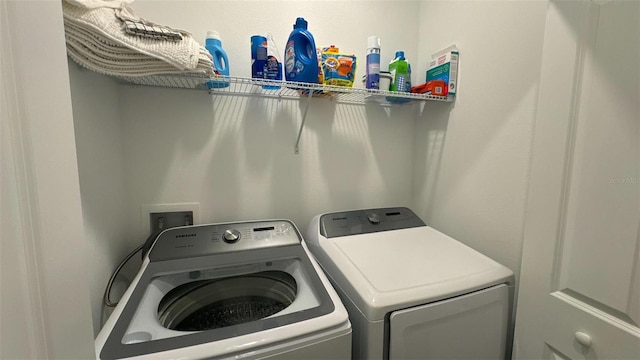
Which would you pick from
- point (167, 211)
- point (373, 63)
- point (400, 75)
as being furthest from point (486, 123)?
point (167, 211)

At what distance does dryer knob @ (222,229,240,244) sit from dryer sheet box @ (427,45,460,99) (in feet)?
4.41

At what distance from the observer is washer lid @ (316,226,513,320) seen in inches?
34.6

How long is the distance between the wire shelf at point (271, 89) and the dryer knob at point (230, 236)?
27.4 inches

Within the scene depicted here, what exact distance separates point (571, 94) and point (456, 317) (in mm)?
822

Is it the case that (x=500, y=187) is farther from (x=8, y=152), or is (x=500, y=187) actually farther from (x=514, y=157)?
(x=8, y=152)

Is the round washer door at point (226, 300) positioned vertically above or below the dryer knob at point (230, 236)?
below

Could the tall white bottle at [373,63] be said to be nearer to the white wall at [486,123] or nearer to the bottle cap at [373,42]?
the bottle cap at [373,42]

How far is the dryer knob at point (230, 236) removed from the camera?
123 cm

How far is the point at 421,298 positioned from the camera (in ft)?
2.88

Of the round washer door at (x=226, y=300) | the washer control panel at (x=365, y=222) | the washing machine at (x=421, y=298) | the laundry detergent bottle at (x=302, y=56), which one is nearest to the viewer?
the washing machine at (x=421, y=298)

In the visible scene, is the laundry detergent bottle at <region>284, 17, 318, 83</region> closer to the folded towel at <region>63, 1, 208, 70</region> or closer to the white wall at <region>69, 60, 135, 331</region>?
the folded towel at <region>63, 1, 208, 70</region>

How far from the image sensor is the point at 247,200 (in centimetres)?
154

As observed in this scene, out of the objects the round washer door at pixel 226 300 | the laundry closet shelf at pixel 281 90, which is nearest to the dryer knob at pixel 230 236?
the round washer door at pixel 226 300

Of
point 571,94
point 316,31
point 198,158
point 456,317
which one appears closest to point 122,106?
point 198,158
